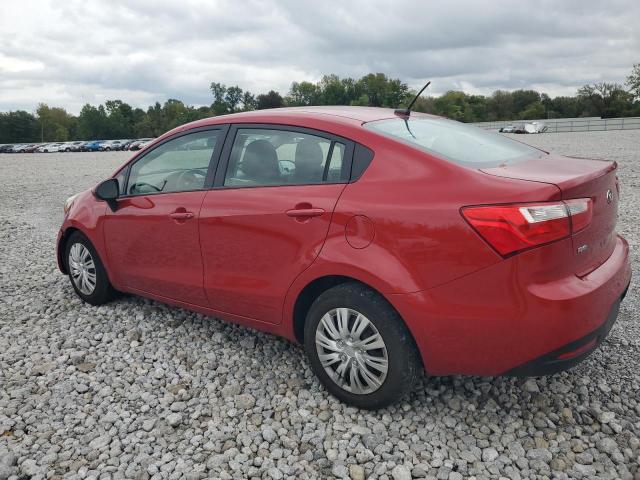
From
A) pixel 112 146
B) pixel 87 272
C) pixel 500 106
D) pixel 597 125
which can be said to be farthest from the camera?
pixel 500 106

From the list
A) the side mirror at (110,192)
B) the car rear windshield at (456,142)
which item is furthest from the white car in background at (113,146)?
the car rear windshield at (456,142)

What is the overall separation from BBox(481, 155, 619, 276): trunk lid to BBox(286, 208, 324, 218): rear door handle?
0.86 m

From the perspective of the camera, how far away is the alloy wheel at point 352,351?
9.37ft

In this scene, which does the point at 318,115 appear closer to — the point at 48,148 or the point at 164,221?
the point at 164,221

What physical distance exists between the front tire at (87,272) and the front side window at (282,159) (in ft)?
5.79

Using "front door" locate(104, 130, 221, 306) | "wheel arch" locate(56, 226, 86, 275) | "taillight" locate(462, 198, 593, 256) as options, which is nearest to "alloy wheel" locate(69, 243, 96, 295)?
"wheel arch" locate(56, 226, 86, 275)

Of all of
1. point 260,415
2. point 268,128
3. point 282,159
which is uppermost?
point 268,128

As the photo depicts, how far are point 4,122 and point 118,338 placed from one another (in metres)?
107

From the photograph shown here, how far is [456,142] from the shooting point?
3191 mm

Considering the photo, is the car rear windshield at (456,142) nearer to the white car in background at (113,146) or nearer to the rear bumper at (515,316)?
the rear bumper at (515,316)

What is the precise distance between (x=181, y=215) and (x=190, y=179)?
0.29 m

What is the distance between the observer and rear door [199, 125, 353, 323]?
118 inches

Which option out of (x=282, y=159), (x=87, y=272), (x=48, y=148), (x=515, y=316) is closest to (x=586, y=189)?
(x=515, y=316)

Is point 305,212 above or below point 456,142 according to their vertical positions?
below
